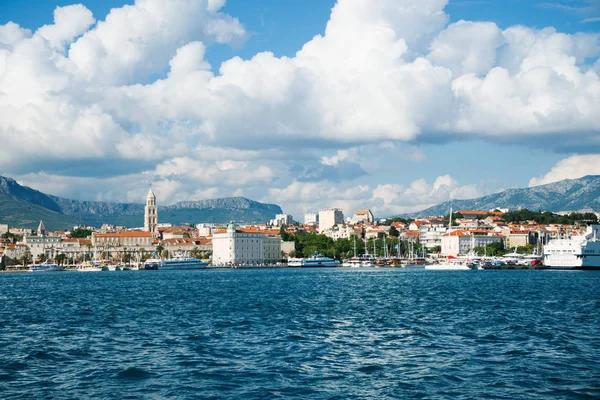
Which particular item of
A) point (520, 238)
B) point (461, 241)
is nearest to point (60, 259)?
point (461, 241)

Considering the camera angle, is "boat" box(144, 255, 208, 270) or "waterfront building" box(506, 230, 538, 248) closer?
"boat" box(144, 255, 208, 270)

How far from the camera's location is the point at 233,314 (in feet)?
113

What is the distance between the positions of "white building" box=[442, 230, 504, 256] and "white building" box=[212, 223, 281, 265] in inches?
1530

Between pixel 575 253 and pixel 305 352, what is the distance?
295ft

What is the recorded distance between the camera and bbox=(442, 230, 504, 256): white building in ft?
563

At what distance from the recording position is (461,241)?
568 feet

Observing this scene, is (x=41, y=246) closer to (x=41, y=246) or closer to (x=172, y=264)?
(x=41, y=246)

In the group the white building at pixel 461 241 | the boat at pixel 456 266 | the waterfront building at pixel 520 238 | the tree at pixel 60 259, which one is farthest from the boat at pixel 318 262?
the tree at pixel 60 259

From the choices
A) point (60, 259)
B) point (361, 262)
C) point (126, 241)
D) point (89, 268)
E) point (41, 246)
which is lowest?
point (89, 268)

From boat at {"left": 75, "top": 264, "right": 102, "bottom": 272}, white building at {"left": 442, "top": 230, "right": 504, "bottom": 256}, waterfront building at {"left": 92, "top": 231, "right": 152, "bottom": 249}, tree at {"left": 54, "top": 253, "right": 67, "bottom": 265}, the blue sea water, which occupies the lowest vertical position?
the blue sea water

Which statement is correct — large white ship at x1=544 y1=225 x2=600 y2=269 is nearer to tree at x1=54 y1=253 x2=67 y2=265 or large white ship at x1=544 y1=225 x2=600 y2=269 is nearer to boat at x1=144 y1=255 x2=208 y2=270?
boat at x1=144 y1=255 x2=208 y2=270

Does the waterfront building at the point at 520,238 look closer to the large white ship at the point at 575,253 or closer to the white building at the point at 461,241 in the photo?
the white building at the point at 461,241

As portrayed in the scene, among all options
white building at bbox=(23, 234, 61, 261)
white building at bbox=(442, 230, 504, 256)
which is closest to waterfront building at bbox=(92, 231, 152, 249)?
white building at bbox=(23, 234, 61, 261)

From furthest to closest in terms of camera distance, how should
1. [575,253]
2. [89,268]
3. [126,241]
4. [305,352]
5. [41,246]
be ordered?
[126,241]
[41,246]
[89,268]
[575,253]
[305,352]
